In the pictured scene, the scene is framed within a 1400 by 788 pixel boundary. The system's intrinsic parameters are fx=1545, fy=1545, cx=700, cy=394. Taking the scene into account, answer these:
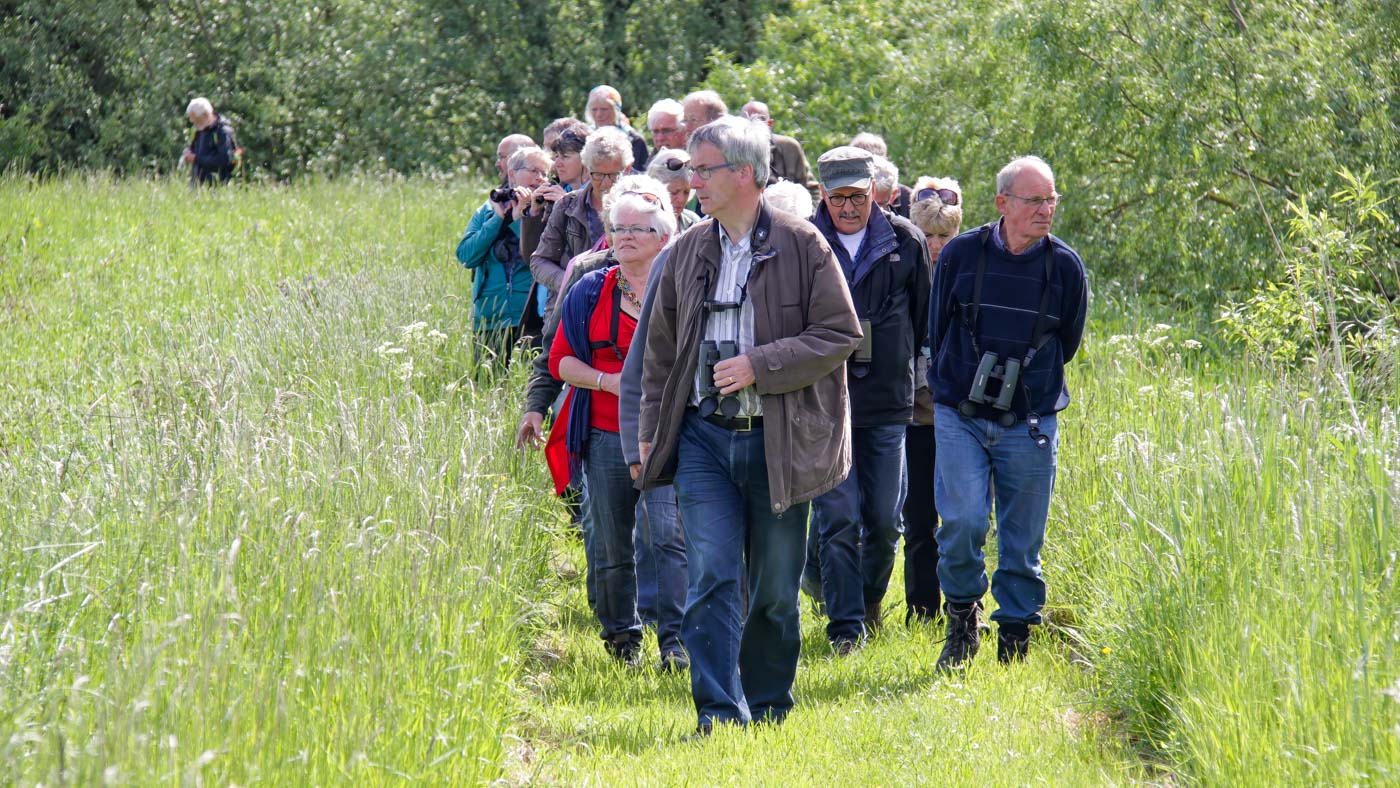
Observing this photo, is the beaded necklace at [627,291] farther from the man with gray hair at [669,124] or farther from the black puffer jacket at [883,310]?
the man with gray hair at [669,124]

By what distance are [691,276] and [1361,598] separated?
2.26 meters

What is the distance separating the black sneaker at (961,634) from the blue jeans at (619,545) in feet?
3.63

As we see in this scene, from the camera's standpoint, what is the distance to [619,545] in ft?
21.5

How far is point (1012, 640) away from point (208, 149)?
17870mm

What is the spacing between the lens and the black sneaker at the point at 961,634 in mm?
6258

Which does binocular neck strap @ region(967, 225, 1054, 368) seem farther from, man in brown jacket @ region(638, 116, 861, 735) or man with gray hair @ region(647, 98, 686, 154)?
man with gray hair @ region(647, 98, 686, 154)

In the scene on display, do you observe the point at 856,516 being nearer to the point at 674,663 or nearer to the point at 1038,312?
the point at 674,663

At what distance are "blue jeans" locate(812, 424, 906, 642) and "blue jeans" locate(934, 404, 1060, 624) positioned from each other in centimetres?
37

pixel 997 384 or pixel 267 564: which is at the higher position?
pixel 997 384

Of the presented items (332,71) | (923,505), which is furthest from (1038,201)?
(332,71)

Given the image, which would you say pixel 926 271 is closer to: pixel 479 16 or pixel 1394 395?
pixel 1394 395

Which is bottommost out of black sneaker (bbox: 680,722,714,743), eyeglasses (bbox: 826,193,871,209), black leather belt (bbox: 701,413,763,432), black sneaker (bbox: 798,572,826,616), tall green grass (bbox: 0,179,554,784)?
black sneaker (bbox: 798,572,826,616)

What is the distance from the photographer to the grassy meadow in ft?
12.3

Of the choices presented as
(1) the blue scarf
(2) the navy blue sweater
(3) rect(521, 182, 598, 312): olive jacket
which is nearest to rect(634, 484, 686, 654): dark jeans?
(1) the blue scarf
